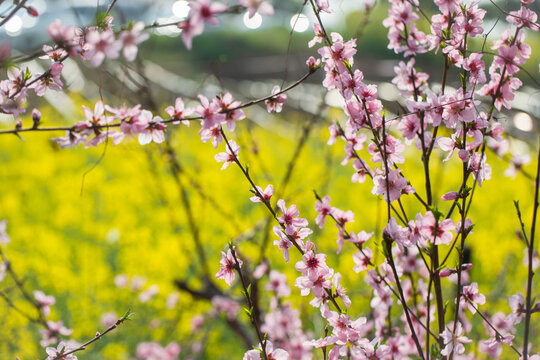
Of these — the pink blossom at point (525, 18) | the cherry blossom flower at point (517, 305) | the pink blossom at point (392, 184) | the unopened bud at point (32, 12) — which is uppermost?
the pink blossom at point (525, 18)

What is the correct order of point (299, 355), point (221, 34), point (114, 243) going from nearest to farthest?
point (299, 355), point (114, 243), point (221, 34)

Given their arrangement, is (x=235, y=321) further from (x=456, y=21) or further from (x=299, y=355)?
(x=456, y=21)

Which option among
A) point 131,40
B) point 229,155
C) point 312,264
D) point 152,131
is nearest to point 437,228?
point 312,264

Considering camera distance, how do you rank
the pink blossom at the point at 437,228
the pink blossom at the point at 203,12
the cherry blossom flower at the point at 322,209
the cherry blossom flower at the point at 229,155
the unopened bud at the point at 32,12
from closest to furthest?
1. the pink blossom at the point at 203,12
2. the unopened bud at the point at 32,12
3. the pink blossom at the point at 437,228
4. the cherry blossom flower at the point at 229,155
5. the cherry blossom flower at the point at 322,209

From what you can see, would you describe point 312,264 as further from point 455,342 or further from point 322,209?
point 455,342

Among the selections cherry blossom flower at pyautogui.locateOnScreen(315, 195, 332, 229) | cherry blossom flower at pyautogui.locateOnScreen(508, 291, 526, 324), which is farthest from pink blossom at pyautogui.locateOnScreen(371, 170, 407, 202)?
cherry blossom flower at pyautogui.locateOnScreen(508, 291, 526, 324)

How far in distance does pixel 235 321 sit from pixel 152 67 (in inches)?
431

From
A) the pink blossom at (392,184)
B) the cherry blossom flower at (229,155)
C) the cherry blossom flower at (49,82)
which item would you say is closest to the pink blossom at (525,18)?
the pink blossom at (392,184)

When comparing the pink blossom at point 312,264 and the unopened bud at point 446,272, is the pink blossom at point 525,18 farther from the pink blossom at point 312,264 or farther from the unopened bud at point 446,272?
the pink blossom at point 312,264

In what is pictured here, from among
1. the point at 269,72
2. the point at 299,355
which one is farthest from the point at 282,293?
the point at 269,72

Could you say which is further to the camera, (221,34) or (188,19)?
(221,34)

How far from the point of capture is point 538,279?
4.84 m

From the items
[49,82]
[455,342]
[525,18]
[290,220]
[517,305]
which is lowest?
[455,342]

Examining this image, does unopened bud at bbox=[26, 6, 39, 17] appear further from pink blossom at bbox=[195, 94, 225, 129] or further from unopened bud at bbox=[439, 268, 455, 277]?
unopened bud at bbox=[439, 268, 455, 277]
